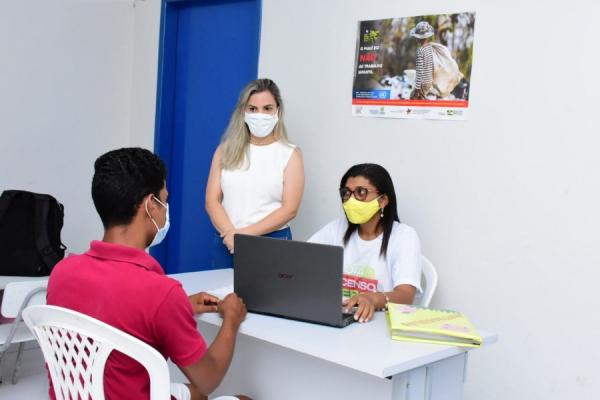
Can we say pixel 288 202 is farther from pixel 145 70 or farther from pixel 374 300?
pixel 145 70

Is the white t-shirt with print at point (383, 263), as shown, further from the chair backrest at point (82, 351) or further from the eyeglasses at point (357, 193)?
the chair backrest at point (82, 351)

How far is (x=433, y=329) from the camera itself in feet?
6.13

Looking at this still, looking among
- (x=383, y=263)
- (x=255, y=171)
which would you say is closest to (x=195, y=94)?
(x=255, y=171)

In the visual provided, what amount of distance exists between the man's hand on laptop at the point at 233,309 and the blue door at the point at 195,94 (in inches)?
80.7

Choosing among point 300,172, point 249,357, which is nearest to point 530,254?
point 300,172

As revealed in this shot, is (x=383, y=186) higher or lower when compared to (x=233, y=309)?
higher

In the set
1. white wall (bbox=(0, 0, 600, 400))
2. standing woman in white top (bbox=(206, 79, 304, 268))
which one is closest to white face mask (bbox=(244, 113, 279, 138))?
standing woman in white top (bbox=(206, 79, 304, 268))

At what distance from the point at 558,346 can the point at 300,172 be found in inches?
51.3

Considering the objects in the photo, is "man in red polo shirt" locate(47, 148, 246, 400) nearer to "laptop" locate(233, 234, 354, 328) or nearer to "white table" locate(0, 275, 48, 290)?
"laptop" locate(233, 234, 354, 328)

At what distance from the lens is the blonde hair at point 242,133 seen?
10.2ft

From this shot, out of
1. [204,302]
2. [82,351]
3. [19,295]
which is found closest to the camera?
[82,351]

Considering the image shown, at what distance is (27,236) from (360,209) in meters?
1.74

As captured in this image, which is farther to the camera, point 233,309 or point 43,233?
point 43,233

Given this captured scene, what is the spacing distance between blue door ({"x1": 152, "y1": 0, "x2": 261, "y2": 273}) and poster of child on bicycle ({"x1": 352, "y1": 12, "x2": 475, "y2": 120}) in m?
0.81
